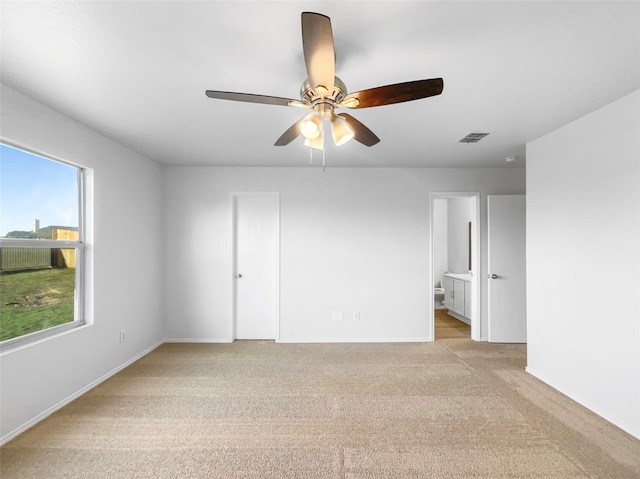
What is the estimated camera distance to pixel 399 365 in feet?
11.0

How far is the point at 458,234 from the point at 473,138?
12.0 ft

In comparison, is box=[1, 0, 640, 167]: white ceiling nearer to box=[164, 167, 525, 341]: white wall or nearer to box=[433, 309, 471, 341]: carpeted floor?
box=[164, 167, 525, 341]: white wall

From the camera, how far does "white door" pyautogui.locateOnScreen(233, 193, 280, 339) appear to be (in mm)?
4297

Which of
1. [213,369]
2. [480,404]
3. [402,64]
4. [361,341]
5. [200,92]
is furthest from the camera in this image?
[361,341]

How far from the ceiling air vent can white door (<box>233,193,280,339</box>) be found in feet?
8.26

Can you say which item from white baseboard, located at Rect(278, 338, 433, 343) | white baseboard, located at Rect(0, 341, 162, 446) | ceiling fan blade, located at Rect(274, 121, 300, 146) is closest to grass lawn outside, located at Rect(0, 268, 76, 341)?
white baseboard, located at Rect(0, 341, 162, 446)

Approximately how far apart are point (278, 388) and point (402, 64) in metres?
2.84

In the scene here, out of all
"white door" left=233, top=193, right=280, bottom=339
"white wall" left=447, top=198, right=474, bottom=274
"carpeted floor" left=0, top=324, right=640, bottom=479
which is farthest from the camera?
"white wall" left=447, top=198, right=474, bottom=274

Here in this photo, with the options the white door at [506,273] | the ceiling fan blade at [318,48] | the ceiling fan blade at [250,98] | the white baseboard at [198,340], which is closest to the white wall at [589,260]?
the white door at [506,273]

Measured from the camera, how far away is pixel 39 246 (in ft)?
7.93

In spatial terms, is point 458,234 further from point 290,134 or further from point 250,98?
point 250,98

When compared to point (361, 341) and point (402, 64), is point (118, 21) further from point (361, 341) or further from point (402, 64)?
point (361, 341)

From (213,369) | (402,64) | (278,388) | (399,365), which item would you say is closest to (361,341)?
(399,365)

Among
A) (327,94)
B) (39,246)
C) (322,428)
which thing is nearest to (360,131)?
(327,94)
